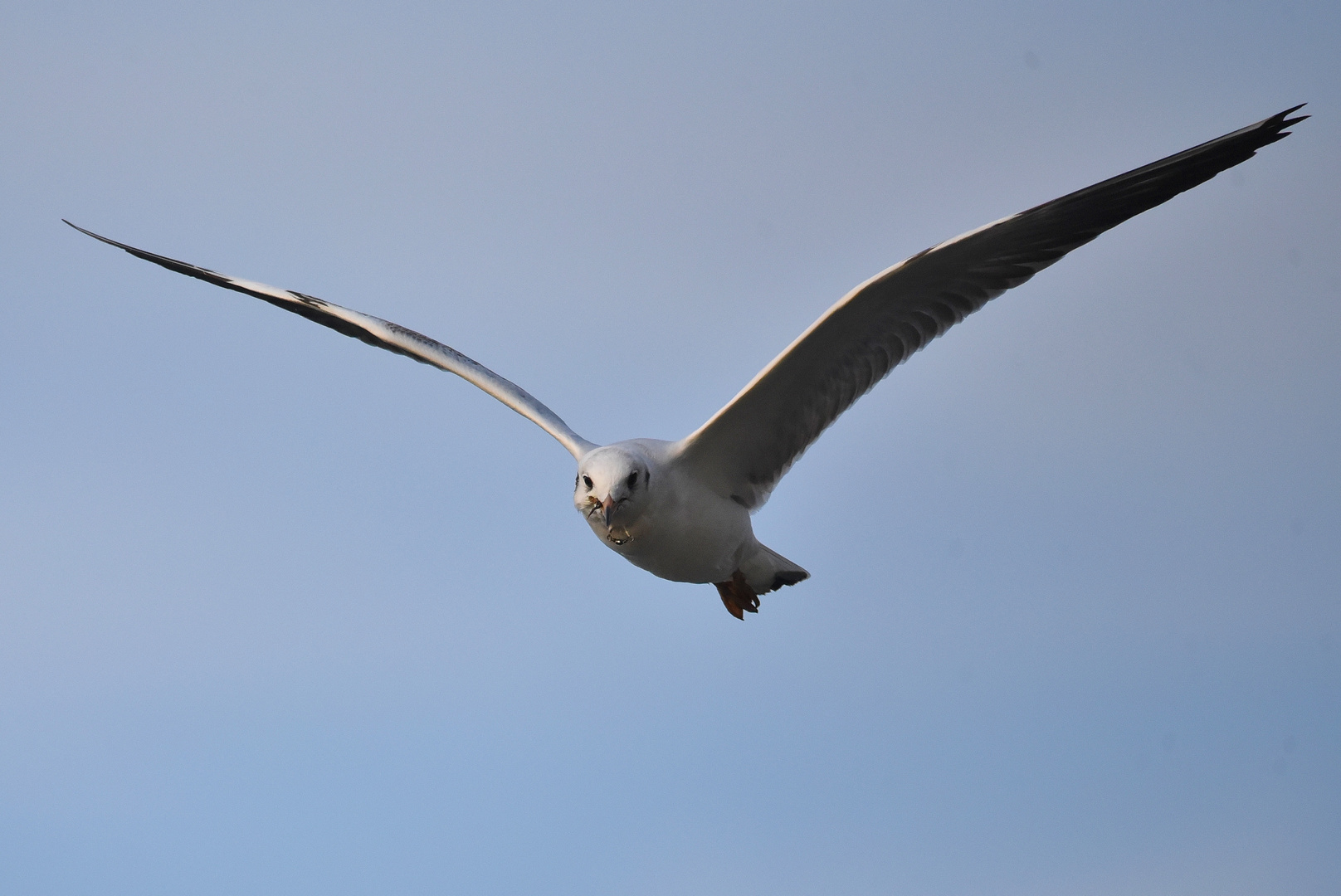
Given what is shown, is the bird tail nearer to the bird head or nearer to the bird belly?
the bird belly

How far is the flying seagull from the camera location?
320 inches

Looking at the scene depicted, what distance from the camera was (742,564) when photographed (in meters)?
9.99

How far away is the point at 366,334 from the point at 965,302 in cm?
485

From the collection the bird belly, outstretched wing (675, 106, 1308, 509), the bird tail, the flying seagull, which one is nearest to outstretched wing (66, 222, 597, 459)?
the flying seagull

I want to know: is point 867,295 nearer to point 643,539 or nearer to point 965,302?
point 965,302

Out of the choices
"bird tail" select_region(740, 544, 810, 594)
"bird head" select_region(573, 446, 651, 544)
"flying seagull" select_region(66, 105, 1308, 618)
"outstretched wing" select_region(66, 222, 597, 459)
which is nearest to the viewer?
"bird head" select_region(573, 446, 651, 544)

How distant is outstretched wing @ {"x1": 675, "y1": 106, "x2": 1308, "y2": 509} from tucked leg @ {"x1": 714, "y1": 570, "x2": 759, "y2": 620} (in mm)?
777

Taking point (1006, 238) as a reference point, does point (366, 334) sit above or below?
above

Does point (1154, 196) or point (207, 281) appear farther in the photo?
point (207, 281)

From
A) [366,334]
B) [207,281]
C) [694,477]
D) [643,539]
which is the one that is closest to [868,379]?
[694,477]

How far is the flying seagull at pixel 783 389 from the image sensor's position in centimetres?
812

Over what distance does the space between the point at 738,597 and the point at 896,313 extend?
269cm

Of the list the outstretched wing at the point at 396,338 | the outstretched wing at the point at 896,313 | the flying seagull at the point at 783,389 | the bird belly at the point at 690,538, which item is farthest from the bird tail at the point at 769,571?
the outstretched wing at the point at 396,338

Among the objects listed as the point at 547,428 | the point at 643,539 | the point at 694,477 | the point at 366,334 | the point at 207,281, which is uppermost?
the point at 207,281
